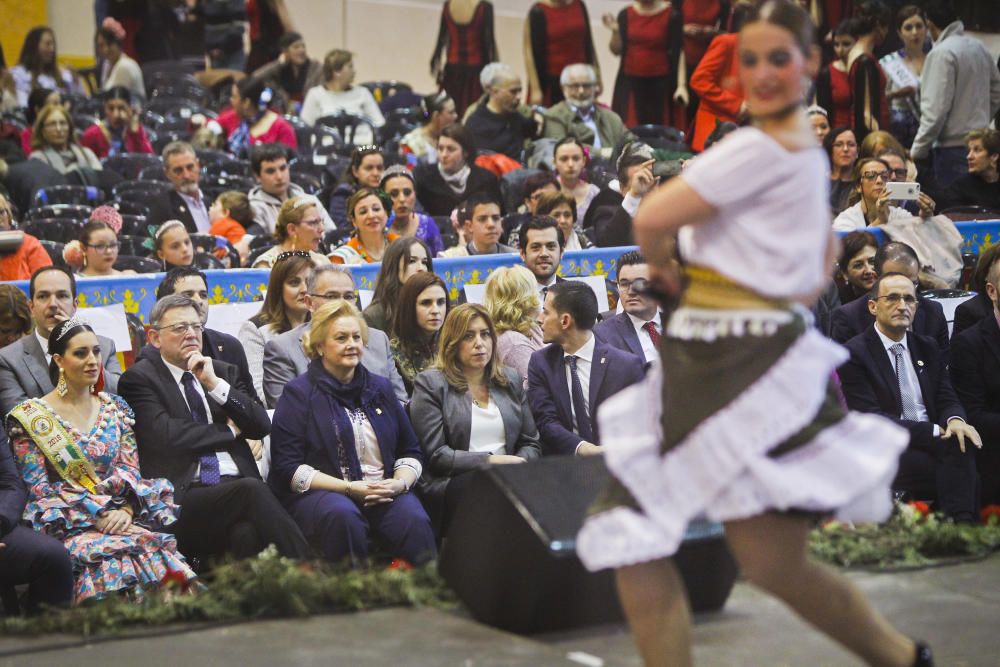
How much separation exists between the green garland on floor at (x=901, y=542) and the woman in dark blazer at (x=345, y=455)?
1.39m

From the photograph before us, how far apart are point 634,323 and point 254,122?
5.69 m

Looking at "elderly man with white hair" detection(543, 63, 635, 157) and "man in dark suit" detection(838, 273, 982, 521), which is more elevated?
"elderly man with white hair" detection(543, 63, 635, 157)

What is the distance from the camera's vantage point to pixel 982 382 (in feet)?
20.1

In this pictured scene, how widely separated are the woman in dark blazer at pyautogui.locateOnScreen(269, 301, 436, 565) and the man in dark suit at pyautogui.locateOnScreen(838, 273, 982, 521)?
1979mm

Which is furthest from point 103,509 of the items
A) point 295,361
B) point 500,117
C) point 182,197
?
point 500,117

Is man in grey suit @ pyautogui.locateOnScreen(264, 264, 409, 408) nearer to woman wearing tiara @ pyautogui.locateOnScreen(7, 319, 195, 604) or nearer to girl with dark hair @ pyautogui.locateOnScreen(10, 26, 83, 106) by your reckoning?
woman wearing tiara @ pyautogui.locateOnScreen(7, 319, 195, 604)

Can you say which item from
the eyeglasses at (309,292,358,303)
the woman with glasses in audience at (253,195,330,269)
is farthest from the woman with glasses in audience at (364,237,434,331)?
the woman with glasses in audience at (253,195,330,269)

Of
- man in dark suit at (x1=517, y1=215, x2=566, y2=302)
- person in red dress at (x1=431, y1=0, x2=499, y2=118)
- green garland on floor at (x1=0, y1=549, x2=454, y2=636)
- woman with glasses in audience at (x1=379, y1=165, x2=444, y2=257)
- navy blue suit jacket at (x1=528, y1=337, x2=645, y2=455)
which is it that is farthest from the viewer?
person in red dress at (x1=431, y1=0, x2=499, y2=118)

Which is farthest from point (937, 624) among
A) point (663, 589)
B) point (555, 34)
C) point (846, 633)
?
point (555, 34)

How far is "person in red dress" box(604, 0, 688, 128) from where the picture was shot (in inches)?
458

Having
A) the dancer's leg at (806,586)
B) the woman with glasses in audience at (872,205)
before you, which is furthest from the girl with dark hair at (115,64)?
the dancer's leg at (806,586)

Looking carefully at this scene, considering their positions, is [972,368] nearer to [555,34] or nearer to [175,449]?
[175,449]

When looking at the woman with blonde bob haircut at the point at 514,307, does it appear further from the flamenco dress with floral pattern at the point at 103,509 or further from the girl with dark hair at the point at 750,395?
the girl with dark hair at the point at 750,395

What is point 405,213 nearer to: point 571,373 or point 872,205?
point 571,373
